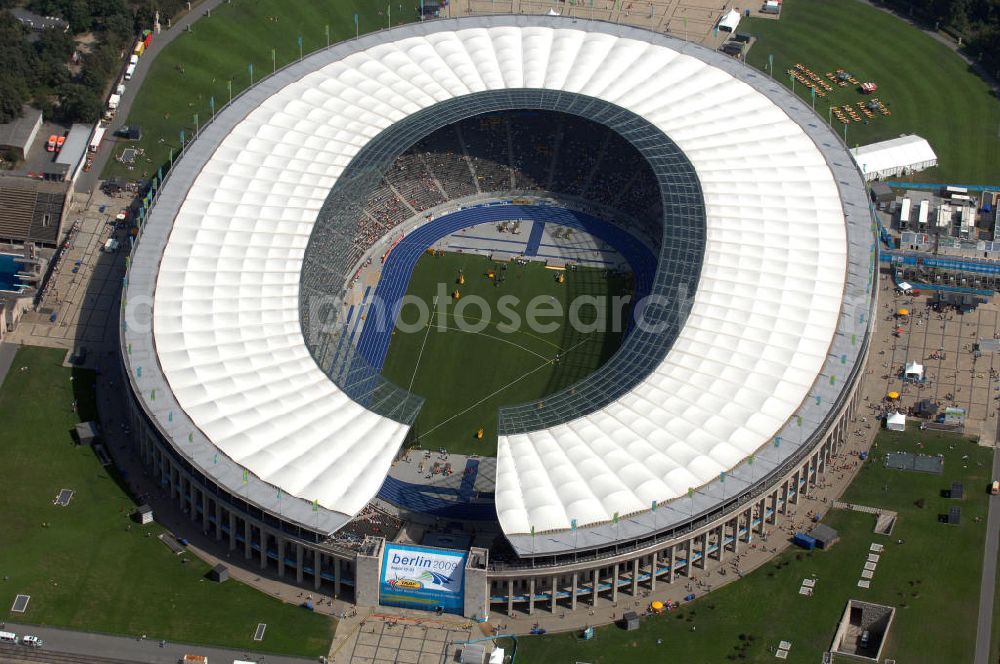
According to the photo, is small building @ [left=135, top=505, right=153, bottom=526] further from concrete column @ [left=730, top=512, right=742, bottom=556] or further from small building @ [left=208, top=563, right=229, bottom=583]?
concrete column @ [left=730, top=512, right=742, bottom=556]

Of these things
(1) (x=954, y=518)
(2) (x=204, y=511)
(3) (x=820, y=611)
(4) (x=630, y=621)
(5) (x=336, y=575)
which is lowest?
(5) (x=336, y=575)

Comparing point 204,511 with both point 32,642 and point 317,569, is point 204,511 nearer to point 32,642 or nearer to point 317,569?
point 317,569

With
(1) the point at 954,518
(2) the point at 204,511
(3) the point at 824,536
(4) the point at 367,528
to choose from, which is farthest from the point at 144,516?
(1) the point at 954,518

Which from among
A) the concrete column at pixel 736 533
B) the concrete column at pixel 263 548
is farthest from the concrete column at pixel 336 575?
the concrete column at pixel 736 533

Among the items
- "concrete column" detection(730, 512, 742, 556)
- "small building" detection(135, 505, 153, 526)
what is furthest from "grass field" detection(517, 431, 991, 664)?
"small building" detection(135, 505, 153, 526)

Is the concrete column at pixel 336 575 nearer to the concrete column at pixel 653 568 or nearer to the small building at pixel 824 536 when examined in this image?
the concrete column at pixel 653 568

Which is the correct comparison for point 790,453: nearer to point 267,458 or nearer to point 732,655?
point 732,655
